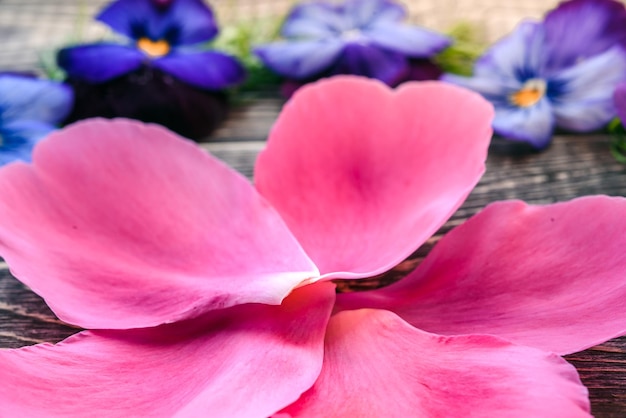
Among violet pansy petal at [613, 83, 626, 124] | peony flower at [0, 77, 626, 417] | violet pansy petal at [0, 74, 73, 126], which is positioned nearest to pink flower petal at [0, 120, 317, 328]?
peony flower at [0, 77, 626, 417]

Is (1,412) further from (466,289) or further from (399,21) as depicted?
(399,21)

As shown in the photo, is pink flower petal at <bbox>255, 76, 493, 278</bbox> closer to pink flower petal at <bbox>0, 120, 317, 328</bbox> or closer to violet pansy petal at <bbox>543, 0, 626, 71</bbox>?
pink flower petal at <bbox>0, 120, 317, 328</bbox>

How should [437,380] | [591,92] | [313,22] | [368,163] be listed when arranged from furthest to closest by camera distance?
[313,22] → [591,92] → [368,163] → [437,380]

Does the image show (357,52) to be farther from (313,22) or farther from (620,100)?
(620,100)

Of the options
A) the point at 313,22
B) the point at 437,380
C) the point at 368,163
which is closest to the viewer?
the point at 437,380

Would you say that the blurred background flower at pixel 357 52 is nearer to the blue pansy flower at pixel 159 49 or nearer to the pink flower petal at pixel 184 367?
the blue pansy flower at pixel 159 49

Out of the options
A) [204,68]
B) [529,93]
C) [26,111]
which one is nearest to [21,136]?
[26,111]

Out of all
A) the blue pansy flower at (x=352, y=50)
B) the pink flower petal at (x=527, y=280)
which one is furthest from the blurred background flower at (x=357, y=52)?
the pink flower petal at (x=527, y=280)
